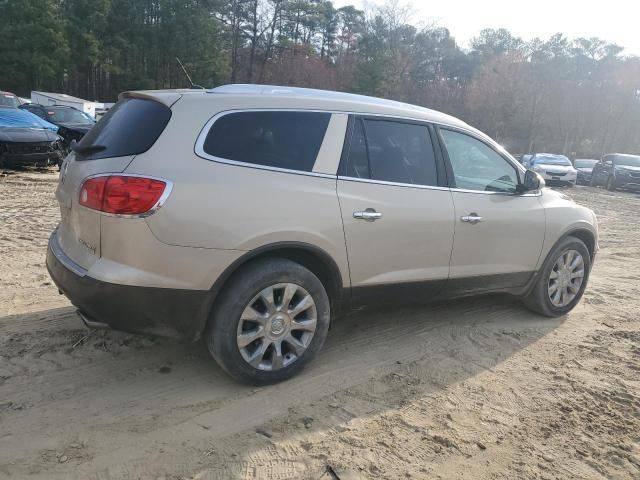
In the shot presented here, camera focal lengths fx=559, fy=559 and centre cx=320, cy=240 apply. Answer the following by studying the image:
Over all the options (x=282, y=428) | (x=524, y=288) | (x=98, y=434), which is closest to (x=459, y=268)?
(x=524, y=288)

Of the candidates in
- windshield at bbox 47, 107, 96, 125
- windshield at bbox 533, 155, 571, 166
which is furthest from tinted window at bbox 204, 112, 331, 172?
windshield at bbox 533, 155, 571, 166

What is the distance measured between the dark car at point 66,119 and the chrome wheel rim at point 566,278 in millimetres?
13949

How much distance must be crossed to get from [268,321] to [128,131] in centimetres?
142

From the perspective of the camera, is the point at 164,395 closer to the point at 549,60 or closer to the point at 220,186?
the point at 220,186

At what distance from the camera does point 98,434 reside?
2.95 meters

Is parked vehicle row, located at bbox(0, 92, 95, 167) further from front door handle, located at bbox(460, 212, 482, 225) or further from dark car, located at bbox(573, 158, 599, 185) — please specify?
dark car, located at bbox(573, 158, 599, 185)

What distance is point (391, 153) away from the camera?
3.99 m

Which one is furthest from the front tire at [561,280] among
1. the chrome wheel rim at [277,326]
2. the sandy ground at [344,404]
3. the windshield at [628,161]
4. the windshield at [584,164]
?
the windshield at [584,164]

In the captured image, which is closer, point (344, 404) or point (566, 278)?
point (344, 404)

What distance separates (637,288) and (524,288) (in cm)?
246

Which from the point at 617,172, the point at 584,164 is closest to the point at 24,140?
the point at 617,172

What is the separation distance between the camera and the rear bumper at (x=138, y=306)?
310cm

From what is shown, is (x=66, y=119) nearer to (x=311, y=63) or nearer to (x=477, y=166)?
(x=477, y=166)

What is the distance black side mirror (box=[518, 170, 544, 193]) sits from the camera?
15.4 feet
